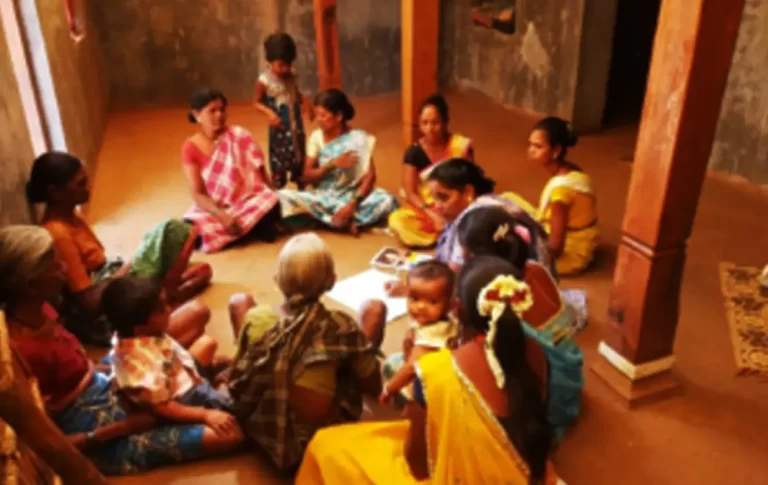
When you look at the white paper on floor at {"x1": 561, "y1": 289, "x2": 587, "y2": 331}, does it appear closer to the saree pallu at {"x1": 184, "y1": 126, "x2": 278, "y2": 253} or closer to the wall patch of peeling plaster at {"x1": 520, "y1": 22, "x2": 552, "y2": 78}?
the saree pallu at {"x1": 184, "y1": 126, "x2": 278, "y2": 253}

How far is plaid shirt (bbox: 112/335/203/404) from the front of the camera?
7.41ft

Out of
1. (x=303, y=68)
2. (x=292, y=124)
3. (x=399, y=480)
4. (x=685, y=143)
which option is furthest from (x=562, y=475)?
(x=303, y=68)

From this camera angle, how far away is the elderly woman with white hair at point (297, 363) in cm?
223

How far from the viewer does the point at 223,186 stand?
3.86 m

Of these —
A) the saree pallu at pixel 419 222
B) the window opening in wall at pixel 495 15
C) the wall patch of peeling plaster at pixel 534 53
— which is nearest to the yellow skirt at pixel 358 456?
the saree pallu at pixel 419 222

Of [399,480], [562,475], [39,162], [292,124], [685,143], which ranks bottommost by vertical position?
[562,475]

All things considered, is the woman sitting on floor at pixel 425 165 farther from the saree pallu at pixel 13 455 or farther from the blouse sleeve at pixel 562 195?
the saree pallu at pixel 13 455

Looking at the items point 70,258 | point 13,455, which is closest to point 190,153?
point 70,258

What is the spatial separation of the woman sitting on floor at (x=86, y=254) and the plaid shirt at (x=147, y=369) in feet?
1.41

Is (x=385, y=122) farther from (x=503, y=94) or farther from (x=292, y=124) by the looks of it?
(x=292, y=124)

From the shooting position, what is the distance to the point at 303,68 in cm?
630

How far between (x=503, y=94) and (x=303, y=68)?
177 centimetres

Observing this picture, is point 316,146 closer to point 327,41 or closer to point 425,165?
point 425,165

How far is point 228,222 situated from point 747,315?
2.56m
